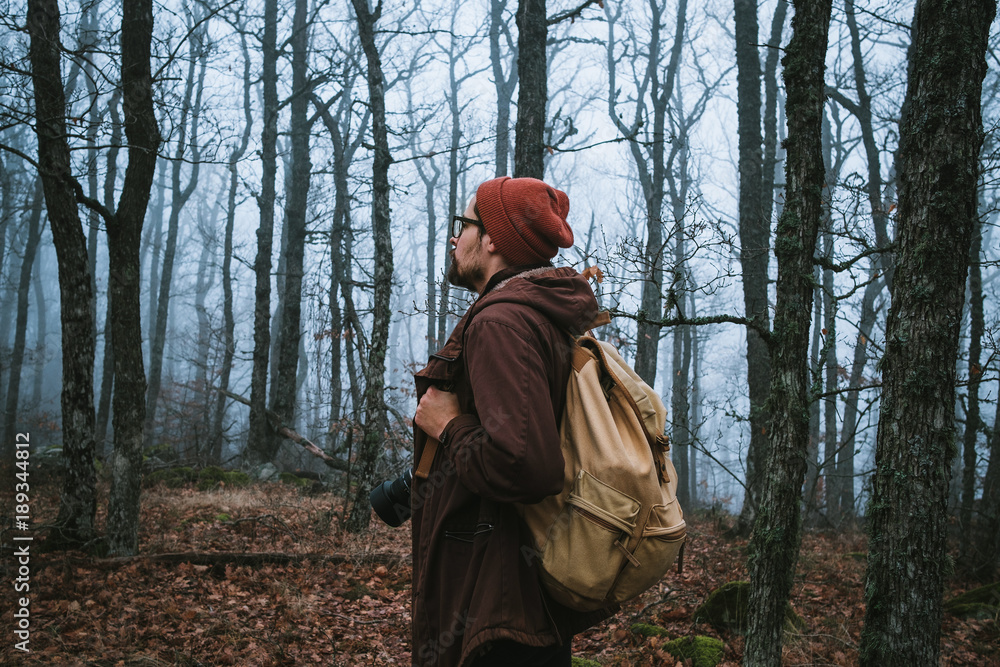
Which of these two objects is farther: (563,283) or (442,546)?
(563,283)

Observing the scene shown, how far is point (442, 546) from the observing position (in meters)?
1.84

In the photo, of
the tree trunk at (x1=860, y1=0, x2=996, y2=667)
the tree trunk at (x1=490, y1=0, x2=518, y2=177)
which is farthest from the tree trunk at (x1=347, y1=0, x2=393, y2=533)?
the tree trunk at (x1=490, y1=0, x2=518, y2=177)

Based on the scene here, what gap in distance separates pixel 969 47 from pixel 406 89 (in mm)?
28984

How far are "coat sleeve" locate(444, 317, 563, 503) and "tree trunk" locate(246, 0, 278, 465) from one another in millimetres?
13006

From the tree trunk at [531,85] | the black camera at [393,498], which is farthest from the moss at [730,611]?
the tree trunk at [531,85]

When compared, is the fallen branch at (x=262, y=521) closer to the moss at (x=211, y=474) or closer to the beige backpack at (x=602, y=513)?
the moss at (x=211, y=474)

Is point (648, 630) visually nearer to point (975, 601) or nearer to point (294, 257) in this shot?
point (975, 601)

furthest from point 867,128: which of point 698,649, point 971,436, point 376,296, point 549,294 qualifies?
point 549,294

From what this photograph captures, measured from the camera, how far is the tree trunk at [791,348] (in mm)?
3260

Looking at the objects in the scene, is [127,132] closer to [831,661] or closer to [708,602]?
[708,602]


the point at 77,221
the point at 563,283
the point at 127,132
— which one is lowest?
the point at 563,283

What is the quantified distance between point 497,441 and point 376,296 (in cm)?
699

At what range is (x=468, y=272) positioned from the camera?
2.16 metres

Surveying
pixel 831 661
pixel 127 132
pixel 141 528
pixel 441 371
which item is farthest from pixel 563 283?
pixel 141 528
